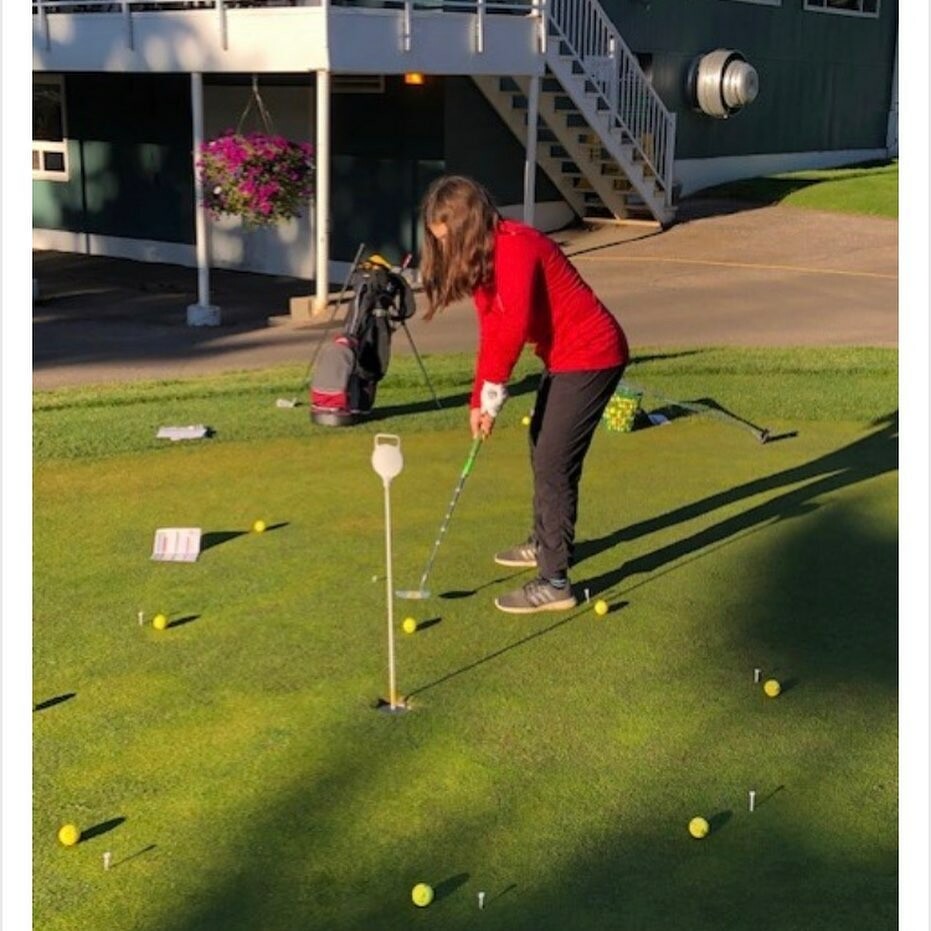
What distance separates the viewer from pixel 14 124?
7797mm

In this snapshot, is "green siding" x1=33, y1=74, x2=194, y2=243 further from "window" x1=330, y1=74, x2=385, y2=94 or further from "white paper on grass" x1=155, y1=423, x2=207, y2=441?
"white paper on grass" x1=155, y1=423, x2=207, y2=441

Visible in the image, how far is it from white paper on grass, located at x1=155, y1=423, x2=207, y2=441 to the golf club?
110 inches

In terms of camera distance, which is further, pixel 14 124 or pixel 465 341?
pixel 465 341

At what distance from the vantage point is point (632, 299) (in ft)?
50.6

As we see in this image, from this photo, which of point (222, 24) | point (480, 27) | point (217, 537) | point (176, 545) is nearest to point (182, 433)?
point (217, 537)

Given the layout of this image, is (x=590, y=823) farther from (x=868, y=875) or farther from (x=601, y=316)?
(x=601, y=316)

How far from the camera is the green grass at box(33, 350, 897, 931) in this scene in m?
3.72

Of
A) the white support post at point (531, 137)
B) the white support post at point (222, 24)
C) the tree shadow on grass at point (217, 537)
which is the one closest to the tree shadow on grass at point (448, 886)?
the tree shadow on grass at point (217, 537)

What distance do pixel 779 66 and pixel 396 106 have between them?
32.3 feet

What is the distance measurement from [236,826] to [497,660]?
1.50 m

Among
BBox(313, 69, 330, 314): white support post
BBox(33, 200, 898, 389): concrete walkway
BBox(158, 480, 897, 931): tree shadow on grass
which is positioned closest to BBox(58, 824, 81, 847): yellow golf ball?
BBox(158, 480, 897, 931): tree shadow on grass

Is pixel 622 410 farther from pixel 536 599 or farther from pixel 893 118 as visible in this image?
pixel 893 118

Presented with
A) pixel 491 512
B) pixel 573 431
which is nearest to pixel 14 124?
pixel 491 512

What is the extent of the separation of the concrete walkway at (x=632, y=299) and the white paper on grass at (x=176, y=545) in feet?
17.1
